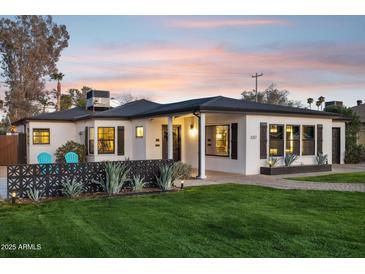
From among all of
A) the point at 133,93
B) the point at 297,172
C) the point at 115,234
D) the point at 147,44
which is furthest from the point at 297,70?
the point at 133,93

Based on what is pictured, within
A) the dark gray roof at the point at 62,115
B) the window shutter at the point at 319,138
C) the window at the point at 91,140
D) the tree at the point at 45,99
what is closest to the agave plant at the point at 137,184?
the window at the point at 91,140

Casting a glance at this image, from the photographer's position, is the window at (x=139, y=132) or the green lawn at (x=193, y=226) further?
the window at (x=139, y=132)

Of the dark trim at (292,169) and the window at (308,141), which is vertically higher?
the window at (308,141)

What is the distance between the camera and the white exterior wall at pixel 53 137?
54.7 feet

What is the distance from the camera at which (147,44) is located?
14.8 meters

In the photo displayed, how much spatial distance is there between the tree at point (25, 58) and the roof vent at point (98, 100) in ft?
35.4

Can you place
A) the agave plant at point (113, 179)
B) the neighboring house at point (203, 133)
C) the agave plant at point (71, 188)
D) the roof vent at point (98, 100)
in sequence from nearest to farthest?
the agave plant at point (71, 188) < the agave plant at point (113, 179) < the neighboring house at point (203, 133) < the roof vent at point (98, 100)

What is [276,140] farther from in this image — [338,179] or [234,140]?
[338,179]

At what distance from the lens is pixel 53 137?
1722 cm

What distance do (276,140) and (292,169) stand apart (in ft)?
4.11

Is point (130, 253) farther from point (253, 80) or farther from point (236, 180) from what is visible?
point (253, 80)

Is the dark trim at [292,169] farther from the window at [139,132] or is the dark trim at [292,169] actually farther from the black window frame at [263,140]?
the window at [139,132]

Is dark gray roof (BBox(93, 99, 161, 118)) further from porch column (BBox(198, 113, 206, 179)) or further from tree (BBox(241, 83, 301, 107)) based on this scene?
tree (BBox(241, 83, 301, 107))
